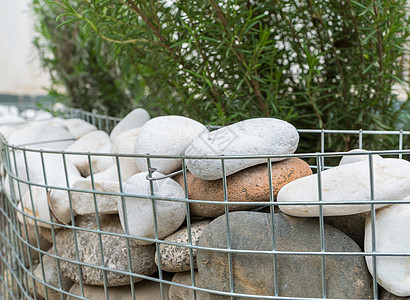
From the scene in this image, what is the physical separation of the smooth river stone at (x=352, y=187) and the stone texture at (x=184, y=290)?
0.61ft

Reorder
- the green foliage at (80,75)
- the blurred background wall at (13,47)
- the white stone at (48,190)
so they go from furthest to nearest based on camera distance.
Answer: the blurred background wall at (13,47)
the green foliage at (80,75)
the white stone at (48,190)

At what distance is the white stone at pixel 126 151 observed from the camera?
2.61ft

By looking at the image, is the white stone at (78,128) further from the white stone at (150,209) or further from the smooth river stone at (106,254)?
the white stone at (150,209)

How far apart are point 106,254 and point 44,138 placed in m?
0.50

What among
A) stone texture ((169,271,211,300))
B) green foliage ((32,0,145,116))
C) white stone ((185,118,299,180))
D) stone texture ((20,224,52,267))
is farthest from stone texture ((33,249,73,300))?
green foliage ((32,0,145,116))

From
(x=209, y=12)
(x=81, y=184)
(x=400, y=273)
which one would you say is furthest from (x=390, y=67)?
(x=81, y=184)

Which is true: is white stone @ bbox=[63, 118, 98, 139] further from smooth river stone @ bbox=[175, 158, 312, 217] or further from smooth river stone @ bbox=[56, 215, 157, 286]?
smooth river stone @ bbox=[175, 158, 312, 217]

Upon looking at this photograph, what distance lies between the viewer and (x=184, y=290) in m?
0.64

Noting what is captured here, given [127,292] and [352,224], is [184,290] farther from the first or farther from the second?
[352,224]

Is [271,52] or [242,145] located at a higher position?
[271,52]

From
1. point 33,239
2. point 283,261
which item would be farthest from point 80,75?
point 283,261

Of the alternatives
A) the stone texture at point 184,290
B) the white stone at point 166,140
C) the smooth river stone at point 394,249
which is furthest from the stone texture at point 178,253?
the smooth river stone at point 394,249

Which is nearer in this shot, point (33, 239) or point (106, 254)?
point (106, 254)

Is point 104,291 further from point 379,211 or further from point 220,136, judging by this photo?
point 379,211
